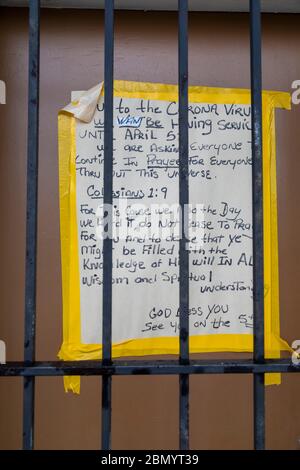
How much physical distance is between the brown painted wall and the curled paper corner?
76 mm

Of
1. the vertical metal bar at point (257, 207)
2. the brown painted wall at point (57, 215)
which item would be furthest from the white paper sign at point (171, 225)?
the vertical metal bar at point (257, 207)

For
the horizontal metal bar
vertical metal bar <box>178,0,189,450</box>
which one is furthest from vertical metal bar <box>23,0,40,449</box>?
vertical metal bar <box>178,0,189,450</box>

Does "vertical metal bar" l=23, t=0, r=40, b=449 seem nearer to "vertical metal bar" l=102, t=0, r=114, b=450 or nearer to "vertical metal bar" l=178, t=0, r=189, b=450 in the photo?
"vertical metal bar" l=102, t=0, r=114, b=450

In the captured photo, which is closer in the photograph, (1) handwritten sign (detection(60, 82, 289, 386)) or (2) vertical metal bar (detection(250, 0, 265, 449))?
(2) vertical metal bar (detection(250, 0, 265, 449))

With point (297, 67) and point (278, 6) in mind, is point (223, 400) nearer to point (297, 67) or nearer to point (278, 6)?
point (297, 67)

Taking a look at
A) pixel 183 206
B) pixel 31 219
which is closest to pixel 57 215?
pixel 31 219

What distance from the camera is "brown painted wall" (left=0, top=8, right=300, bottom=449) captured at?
157 centimetres

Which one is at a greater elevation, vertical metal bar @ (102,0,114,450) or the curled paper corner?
the curled paper corner

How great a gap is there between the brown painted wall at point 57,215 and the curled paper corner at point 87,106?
0.08m

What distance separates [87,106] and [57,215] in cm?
39

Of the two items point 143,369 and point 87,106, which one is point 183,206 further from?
point 87,106

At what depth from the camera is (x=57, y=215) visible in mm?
1581

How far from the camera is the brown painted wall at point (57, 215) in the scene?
1.57 meters

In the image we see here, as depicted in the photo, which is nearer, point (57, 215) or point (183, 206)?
point (183, 206)
